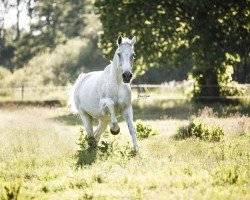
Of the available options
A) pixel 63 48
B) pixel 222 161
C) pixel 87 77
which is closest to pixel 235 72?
pixel 63 48

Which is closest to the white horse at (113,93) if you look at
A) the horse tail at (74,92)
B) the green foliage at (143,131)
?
the horse tail at (74,92)

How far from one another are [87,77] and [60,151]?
2778 millimetres

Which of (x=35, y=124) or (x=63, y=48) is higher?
Result: (x=63, y=48)

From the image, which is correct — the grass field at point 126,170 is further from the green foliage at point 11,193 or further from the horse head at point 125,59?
the horse head at point 125,59

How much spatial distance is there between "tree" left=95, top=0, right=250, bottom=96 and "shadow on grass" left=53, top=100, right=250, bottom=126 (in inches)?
75.6

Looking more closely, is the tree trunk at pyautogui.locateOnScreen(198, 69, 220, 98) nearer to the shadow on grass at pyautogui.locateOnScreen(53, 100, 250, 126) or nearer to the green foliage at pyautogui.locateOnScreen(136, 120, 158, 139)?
the shadow on grass at pyautogui.locateOnScreen(53, 100, 250, 126)

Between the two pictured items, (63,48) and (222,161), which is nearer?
(222,161)

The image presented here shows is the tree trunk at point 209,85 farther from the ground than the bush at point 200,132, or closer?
farther from the ground

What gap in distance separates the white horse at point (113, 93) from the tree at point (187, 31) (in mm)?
14362

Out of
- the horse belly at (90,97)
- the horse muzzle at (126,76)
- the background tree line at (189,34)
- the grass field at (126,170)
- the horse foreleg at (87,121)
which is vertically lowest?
the grass field at (126,170)

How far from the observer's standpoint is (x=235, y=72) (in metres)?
38.2

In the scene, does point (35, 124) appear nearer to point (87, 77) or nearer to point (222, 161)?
point (87, 77)

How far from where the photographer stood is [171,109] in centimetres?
2642

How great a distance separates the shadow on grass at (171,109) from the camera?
907 inches
